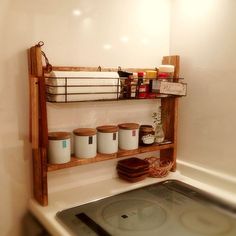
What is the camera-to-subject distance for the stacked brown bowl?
1.30 metres

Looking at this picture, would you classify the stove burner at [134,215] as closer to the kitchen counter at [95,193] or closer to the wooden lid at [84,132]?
the kitchen counter at [95,193]

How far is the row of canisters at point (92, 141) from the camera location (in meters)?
1.06

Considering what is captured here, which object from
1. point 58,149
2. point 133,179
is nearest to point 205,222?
point 133,179

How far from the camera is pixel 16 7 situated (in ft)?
3.33

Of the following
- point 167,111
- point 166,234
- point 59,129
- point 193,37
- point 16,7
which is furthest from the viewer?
point 167,111

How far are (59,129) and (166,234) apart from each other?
23.8 inches

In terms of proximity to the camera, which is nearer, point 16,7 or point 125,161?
point 16,7

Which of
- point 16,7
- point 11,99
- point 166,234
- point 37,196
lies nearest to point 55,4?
point 16,7

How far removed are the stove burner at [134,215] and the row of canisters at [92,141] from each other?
0.23 m

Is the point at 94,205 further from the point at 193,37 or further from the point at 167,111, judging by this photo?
the point at 193,37

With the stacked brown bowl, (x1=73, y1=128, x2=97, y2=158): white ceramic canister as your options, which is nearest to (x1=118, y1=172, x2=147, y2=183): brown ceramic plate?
the stacked brown bowl

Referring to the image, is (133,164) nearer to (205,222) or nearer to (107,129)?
(107,129)

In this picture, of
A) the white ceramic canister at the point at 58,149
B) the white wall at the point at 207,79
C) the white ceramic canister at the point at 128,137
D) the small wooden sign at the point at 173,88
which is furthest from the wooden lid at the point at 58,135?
the white wall at the point at 207,79

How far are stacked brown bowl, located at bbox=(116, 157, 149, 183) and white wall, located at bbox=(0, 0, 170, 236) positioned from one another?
24 cm
